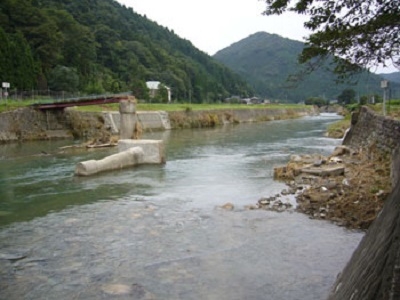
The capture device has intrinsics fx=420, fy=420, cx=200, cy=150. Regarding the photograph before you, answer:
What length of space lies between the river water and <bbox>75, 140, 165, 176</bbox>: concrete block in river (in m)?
2.09

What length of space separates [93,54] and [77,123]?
42.3 metres

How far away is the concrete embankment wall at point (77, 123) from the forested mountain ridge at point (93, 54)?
10719 mm

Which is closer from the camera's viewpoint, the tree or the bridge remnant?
the tree

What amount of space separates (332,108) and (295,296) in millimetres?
126157

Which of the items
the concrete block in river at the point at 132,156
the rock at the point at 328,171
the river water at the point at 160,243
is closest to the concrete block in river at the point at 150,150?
the concrete block in river at the point at 132,156

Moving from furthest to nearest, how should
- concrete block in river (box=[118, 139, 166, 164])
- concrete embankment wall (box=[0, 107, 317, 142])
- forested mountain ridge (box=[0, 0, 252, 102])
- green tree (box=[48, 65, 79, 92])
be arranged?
green tree (box=[48, 65, 79, 92]), forested mountain ridge (box=[0, 0, 252, 102]), concrete embankment wall (box=[0, 107, 317, 142]), concrete block in river (box=[118, 139, 166, 164])

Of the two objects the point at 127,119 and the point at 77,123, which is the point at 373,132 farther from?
the point at 77,123

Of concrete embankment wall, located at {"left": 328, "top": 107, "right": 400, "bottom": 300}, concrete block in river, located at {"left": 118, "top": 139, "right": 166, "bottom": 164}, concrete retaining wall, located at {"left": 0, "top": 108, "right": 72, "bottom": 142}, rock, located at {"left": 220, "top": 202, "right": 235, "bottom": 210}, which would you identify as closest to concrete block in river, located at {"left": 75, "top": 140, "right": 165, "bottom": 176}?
concrete block in river, located at {"left": 118, "top": 139, "right": 166, "bottom": 164}

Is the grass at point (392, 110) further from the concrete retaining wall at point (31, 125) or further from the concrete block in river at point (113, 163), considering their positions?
the concrete retaining wall at point (31, 125)

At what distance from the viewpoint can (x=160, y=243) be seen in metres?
7.71

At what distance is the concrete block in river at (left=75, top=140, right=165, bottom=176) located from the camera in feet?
54.0

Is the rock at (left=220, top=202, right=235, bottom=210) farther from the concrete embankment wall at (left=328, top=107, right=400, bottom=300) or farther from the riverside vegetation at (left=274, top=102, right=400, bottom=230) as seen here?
the concrete embankment wall at (left=328, top=107, right=400, bottom=300)

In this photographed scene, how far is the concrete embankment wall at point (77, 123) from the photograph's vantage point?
35156mm

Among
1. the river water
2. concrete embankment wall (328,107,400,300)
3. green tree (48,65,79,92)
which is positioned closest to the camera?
concrete embankment wall (328,107,400,300)
